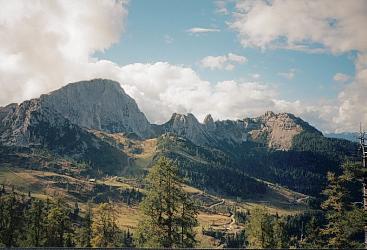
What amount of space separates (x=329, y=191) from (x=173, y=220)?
1907 cm

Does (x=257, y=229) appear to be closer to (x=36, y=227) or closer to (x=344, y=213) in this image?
(x=344, y=213)

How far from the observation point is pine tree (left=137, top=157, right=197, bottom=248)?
4916cm

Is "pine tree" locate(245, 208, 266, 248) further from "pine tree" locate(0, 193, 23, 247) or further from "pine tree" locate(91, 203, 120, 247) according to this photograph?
"pine tree" locate(0, 193, 23, 247)

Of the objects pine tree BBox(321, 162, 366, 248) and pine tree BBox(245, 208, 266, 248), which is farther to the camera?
pine tree BBox(245, 208, 266, 248)

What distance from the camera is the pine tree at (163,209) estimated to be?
49.2 meters

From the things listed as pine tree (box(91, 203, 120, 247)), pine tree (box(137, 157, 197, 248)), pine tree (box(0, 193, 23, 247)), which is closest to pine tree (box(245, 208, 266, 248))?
pine tree (box(137, 157, 197, 248))

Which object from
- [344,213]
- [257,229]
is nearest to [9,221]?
[257,229]

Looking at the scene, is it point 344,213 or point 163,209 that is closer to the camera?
point 344,213

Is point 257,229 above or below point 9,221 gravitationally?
above

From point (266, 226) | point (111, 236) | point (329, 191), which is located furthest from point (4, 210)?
point (329, 191)

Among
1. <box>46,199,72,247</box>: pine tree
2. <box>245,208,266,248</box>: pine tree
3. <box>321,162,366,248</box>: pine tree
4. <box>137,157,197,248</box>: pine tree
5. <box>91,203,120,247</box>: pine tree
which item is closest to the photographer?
<box>321,162,366,248</box>: pine tree

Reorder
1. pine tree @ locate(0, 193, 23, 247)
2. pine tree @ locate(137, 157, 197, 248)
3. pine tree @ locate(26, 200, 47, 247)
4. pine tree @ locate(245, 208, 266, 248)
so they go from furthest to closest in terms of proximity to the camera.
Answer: pine tree @ locate(0, 193, 23, 247)
pine tree @ locate(26, 200, 47, 247)
pine tree @ locate(245, 208, 266, 248)
pine tree @ locate(137, 157, 197, 248)

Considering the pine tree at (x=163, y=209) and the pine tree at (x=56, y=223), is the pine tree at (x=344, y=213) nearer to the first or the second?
the pine tree at (x=163, y=209)

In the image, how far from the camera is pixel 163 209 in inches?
1954
